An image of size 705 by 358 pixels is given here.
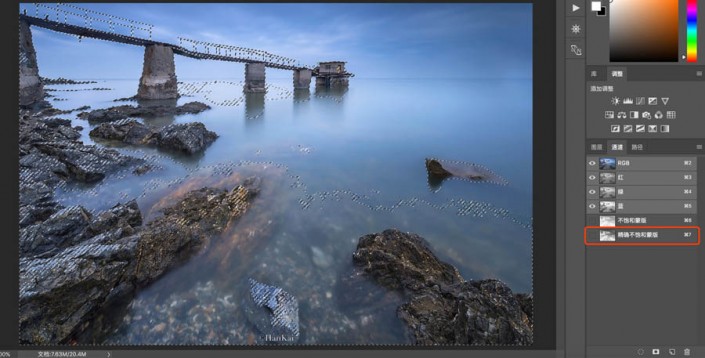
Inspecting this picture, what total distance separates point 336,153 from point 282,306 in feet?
48.9

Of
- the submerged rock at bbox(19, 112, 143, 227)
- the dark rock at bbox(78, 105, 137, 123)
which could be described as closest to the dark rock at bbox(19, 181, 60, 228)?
the submerged rock at bbox(19, 112, 143, 227)

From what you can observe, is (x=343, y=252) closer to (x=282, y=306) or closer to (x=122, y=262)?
(x=282, y=306)

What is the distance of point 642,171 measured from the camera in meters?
4.30

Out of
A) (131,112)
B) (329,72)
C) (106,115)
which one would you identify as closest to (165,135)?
(106,115)

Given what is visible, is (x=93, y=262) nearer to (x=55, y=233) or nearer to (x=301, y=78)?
(x=55, y=233)

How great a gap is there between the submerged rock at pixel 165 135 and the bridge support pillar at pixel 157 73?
28251 mm

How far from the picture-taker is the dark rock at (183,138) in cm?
1939

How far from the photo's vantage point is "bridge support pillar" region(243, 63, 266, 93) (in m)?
75.7

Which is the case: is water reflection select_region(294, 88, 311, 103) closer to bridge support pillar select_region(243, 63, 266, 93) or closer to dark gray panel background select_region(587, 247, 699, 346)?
bridge support pillar select_region(243, 63, 266, 93)

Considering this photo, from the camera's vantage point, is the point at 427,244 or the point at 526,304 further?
the point at 427,244

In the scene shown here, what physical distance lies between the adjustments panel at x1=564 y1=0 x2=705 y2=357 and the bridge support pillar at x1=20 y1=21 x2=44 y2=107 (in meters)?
48.3

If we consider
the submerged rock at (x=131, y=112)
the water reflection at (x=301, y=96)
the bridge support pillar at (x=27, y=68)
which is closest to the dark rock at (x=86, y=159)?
the submerged rock at (x=131, y=112)

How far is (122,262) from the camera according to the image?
7.03 m

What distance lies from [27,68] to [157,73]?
16118 millimetres
